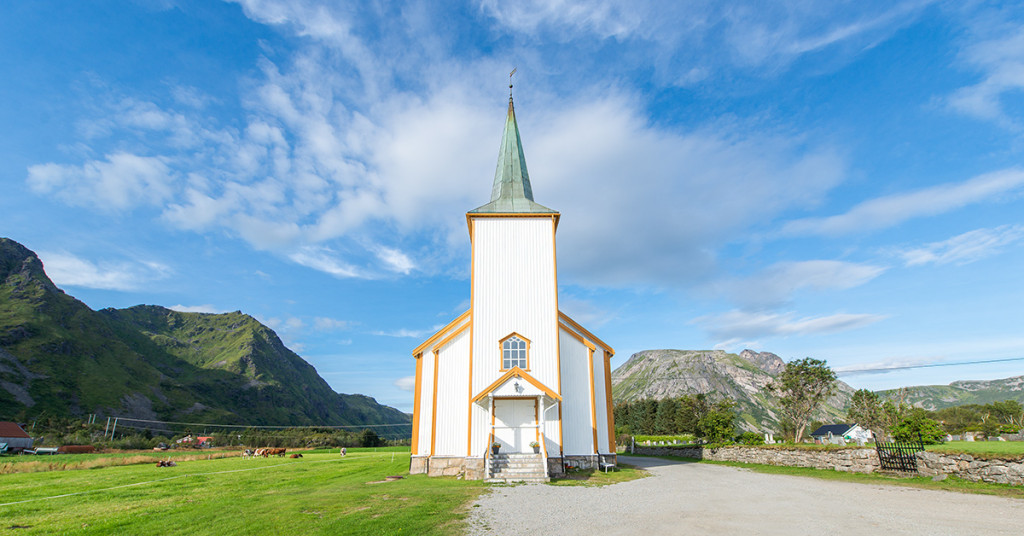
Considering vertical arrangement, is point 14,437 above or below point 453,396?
below

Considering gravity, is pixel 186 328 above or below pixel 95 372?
above

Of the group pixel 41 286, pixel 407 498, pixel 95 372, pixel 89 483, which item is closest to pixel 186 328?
pixel 41 286

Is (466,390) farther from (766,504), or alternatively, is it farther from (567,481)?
(766,504)

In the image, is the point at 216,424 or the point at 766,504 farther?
the point at 216,424

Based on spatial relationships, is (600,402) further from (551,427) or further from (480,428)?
(480,428)

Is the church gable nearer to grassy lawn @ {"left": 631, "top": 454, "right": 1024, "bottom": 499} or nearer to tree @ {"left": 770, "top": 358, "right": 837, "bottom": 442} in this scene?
grassy lawn @ {"left": 631, "top": 454, "right": 1024, "bottom": 499}

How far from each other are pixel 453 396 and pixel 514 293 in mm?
5737

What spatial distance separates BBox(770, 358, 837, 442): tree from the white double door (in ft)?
90.0

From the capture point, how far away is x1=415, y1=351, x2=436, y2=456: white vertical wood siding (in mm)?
21266

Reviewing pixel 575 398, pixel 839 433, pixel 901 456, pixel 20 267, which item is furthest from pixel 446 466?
pixel 20 267

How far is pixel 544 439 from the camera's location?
795 inches

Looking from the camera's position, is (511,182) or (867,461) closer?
(867,461)

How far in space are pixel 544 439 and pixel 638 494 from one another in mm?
7239

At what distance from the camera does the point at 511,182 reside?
2553 cm
